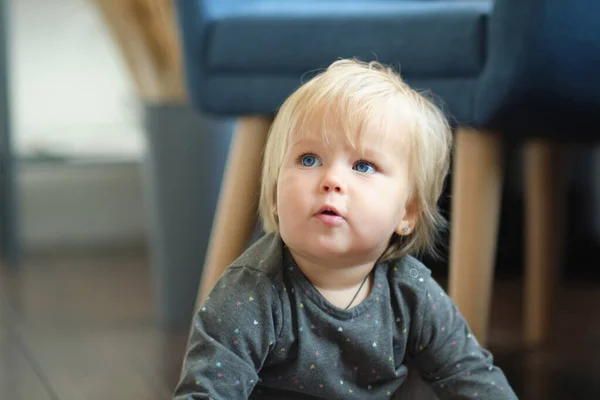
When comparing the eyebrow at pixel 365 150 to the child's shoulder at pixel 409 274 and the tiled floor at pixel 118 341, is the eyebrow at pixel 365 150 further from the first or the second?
the tiled floor at pixel 118 341

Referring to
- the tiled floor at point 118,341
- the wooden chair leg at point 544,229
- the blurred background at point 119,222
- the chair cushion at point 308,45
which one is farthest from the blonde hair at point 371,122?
the wooden chair leg at point 544,229

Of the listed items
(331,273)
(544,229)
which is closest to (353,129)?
(331,273)

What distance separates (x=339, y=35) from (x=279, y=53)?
7 cm

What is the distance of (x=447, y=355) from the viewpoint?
2.56 feet

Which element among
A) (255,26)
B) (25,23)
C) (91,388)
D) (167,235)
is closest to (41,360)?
(91,388)

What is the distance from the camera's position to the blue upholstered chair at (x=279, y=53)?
900 millimetres

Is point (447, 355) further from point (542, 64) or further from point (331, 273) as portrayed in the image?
point (542, 64)

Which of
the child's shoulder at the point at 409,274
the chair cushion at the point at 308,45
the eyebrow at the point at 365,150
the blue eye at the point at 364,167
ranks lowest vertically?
the child's shoulder at the point at 409,274

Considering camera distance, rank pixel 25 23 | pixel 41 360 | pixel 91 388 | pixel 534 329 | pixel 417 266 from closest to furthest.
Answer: pixel 417 266
pixel 91 388
pixel 41 360
pixel 534 329
pixel 25 23

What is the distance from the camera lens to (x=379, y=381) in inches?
30.5

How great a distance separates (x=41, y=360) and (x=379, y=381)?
600 millimetres

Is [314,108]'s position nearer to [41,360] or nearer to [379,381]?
[379,381]

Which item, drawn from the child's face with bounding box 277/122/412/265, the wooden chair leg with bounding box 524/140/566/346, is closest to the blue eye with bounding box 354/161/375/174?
the child's face with bounding box 277/122/412/265

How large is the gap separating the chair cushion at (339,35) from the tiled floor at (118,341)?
1.29 feet
